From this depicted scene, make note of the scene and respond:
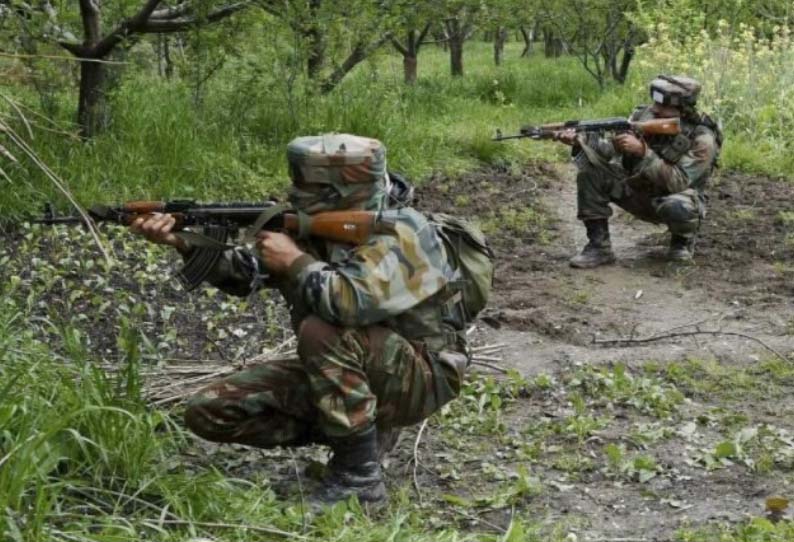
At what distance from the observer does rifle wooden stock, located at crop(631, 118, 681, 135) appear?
24.1 ft

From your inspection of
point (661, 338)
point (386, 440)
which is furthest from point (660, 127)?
point (386, 440)

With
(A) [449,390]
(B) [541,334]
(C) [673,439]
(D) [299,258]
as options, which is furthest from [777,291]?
(D) [299,258]

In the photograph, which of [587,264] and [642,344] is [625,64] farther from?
[642,344]

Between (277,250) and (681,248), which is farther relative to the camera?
(681,248)

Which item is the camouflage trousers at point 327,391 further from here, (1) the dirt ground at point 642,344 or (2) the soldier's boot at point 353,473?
(1) the dirt ground at point 642,344

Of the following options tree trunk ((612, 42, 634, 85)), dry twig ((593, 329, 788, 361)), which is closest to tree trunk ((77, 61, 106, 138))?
dry twig ((593, 329, 788, 361))

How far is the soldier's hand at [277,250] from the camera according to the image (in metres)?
3.91

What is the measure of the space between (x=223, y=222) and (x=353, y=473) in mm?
924

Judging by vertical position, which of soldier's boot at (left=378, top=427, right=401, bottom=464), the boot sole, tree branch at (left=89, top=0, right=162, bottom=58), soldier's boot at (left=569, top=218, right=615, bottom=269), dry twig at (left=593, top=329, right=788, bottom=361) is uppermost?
tree branch at (left=89, top=0, right=162, bottom=58)

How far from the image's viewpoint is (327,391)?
3938mm

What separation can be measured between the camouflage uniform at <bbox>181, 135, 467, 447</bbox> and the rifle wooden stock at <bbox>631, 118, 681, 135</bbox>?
139 inches

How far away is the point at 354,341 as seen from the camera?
3.95 m

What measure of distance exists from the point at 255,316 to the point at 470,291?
201 centimetres

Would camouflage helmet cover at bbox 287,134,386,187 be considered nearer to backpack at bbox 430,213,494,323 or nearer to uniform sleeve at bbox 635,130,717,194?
backpack at bbox 430,213,494,323
